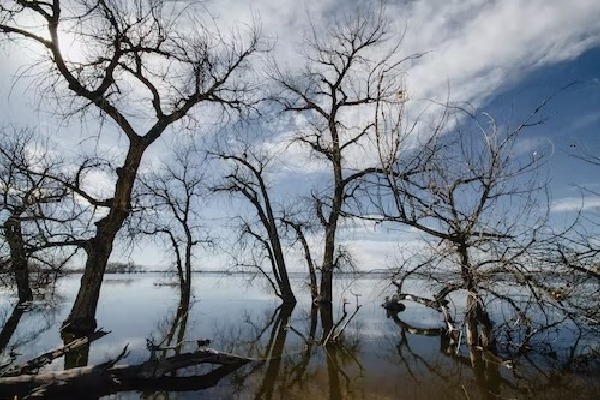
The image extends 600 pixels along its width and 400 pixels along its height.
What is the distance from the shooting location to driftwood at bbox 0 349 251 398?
5129 millimetres

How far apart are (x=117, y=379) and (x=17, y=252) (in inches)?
264

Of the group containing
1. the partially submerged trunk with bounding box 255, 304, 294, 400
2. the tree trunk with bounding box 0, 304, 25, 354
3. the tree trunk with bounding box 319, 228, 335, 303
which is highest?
the tree trunk with bounding box 319, 228, 335, 303

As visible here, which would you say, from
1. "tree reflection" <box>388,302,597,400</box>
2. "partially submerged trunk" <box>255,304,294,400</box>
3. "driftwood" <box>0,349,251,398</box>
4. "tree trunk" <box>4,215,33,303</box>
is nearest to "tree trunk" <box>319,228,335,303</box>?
"partially submerged trunk" <box>255,304,294,400</box>

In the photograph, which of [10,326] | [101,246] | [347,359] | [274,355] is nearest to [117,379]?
[274,355]

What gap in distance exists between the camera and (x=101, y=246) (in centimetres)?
1011

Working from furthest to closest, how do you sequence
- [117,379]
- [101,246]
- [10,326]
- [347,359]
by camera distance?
[10,326]
[101,246]
[347,359]
[117,379]

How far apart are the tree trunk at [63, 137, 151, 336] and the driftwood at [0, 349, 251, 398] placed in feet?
14.1

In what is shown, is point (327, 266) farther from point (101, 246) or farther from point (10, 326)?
point (10, 326)

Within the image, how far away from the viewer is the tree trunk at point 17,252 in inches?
393

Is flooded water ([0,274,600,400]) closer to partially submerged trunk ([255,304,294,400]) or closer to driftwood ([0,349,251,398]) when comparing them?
partially submerged trunk ([255,304,294,400])

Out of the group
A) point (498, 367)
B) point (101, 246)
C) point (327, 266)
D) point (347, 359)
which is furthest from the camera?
point (327, 266)

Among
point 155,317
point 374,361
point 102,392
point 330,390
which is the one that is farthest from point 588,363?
point 155,317

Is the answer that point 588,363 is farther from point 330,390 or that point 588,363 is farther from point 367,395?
point 330,390

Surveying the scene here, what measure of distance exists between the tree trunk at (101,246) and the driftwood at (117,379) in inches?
170
